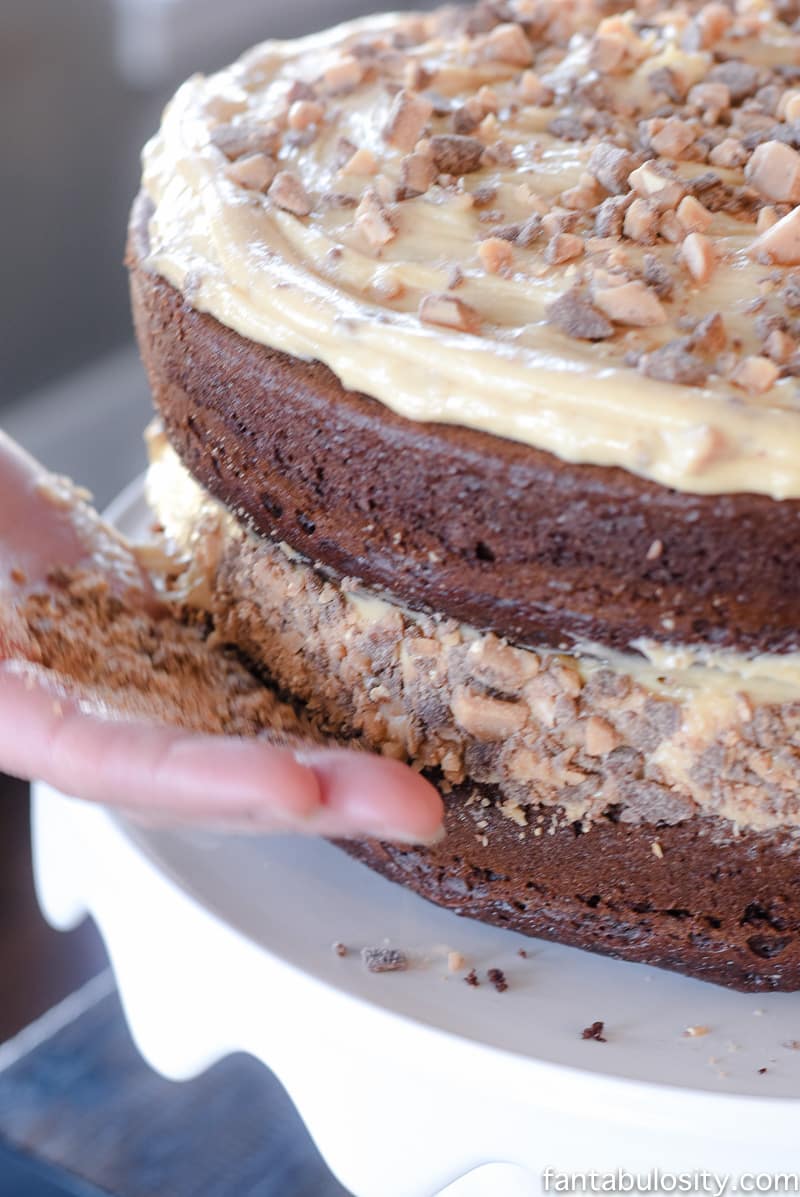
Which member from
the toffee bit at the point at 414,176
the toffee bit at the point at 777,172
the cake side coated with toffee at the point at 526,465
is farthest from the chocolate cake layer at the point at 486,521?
the toffee bit at the point at 777,172

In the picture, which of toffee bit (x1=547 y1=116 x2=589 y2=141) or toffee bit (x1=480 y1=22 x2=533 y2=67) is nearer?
toffee bit (x1=547 y1=116 x2=589 y2=141)

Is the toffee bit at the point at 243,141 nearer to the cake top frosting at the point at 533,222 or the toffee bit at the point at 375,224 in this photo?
the cake top frosting at the point at 533,222

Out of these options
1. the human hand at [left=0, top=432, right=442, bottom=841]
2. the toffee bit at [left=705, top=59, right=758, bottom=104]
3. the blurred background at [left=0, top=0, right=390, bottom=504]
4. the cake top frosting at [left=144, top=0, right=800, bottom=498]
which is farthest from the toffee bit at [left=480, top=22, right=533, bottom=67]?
the blurred background at [left=0, top=0, right=390, bottom=504]

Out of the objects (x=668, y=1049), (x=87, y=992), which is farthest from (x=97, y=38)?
(x=668, y=1049)

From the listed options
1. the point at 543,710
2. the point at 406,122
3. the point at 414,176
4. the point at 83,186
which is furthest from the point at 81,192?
the point at 543,710

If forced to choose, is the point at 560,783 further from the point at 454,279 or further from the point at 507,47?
the point at 507,47

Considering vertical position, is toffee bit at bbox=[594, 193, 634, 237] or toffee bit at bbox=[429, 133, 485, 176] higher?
toffee bit at bbox=[429, 133, 485, 176]

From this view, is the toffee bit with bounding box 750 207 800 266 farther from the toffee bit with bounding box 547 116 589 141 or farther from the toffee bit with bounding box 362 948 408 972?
the toffee bit with bounding box 362 948 408 972
